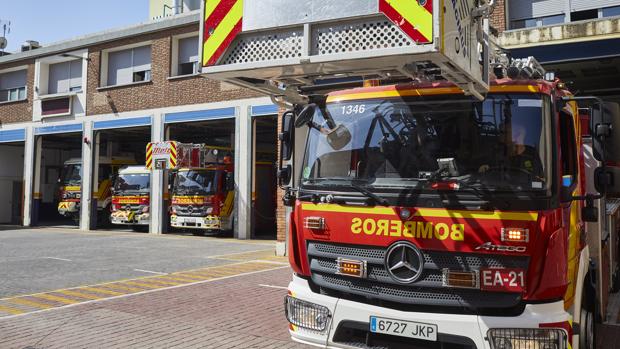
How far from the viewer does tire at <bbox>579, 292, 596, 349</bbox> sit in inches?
165

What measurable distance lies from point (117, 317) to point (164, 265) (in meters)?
4.70

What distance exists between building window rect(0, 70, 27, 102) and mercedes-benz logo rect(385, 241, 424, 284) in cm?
2547

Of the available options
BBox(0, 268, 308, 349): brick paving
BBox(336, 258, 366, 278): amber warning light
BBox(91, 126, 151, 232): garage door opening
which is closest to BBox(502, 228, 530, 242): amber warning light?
BBox(336, 258, 366, 278): amber warning light

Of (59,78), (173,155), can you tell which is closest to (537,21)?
(173,155)

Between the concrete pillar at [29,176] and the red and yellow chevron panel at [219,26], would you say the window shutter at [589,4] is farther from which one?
the concrete pillar at [29,176]

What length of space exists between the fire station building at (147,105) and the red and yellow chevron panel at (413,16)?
7486mm

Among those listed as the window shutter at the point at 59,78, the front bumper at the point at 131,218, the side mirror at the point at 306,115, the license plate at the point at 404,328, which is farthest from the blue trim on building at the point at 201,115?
the license plate at the point at 404,328

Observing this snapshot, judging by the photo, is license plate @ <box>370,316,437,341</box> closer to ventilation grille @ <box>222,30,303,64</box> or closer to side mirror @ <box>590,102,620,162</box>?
side mirror @ <box>590,102,620,162</box>

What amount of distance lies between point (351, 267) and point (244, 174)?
1373 centimetres

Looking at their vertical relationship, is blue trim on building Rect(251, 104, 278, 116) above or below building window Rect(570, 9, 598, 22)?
below

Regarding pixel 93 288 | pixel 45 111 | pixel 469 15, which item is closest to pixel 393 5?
pixel 469 15

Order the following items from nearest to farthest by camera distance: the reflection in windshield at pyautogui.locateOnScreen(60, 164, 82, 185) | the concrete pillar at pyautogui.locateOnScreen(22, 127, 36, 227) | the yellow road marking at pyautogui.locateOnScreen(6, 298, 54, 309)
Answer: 1. the yellow road marking at pyautogui.locateOnScreen(6, 298, 54, 309)
2. the reflection in windshield at pyautogui.locateOnScreen(60, 164, 82, 185)
3. the concrete pillar at pyautogui.locateOnScreen(22, 127, 36, 227)

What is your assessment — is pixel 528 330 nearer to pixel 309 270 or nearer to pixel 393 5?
pixel 309 270

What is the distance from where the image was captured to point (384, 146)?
4.16 m
